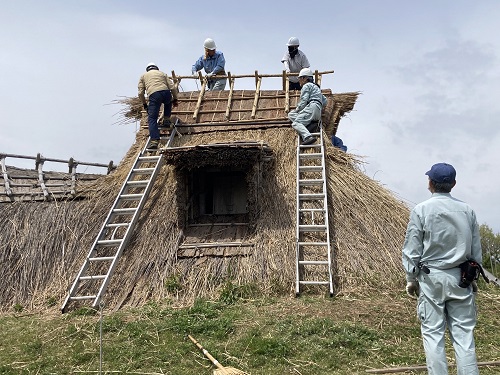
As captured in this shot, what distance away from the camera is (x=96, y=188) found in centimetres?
1034

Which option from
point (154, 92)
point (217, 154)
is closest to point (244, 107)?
point (154, 92)

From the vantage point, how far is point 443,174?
4.97 meters

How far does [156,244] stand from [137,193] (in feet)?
4.57

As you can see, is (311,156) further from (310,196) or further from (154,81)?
(154,81)

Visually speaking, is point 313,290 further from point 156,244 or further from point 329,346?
point 156,244

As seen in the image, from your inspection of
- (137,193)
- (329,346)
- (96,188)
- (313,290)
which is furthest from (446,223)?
(96,188)

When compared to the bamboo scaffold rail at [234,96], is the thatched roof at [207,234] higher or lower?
lower

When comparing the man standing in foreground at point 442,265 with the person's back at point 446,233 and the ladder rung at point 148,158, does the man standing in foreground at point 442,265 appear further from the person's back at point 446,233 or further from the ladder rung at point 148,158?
the ladder rung at point 148,158

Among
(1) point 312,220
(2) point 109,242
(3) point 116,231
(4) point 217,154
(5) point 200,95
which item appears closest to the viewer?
(2) point 109,242

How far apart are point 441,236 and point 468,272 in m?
0.38

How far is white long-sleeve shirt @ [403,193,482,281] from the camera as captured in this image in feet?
15.7

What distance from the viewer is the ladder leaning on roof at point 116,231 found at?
8188mm

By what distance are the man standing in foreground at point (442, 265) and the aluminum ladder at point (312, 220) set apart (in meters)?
3.00

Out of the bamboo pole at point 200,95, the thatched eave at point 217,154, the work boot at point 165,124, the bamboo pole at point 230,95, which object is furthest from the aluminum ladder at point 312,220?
the work boot at point 165,124
